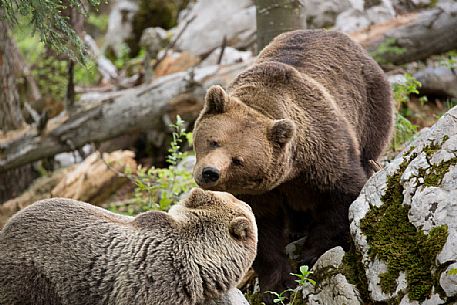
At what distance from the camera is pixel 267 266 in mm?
6199

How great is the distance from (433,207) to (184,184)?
3329mm

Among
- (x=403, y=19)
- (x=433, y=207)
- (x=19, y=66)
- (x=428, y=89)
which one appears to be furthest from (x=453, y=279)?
(x=19, y=66)

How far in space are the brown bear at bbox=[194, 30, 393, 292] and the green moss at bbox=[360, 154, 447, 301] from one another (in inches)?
26.1

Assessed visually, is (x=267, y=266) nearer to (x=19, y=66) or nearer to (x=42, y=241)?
(x=42, y=241)

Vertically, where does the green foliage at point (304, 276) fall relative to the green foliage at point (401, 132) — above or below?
above

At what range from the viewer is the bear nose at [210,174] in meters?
5.34

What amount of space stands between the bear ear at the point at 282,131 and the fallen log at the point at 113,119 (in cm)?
489

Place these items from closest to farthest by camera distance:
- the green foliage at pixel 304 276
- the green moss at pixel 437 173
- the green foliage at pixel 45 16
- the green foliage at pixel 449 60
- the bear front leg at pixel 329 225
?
the green moss at pixel 437 173 → the green foliage at pixel 304 276 → the green foliage at pixel 45 16 → the bear front leg at pixel 329 225 → the green foliage at pixel 449 60

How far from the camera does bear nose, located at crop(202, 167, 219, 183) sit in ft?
17.5

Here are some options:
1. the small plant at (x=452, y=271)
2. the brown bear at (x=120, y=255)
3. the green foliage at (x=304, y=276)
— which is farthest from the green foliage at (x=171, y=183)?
the small plant at (x=452, y=271)

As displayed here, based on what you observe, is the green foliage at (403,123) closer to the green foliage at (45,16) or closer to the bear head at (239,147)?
the bear head at (239,147)

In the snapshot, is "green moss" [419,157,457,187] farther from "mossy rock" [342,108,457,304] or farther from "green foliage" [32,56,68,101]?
"green foliage" [32,56,68,101]

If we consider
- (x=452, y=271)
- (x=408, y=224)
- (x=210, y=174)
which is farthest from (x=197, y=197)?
(x=452, y=271)

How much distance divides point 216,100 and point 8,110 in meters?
6.20
